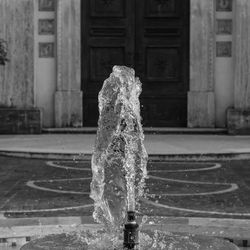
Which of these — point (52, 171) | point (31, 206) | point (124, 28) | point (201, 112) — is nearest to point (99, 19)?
point (124, 28)

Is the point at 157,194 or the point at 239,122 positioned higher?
the point at 239,122

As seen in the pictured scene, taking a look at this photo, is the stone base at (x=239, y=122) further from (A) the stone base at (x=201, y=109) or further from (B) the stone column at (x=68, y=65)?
(B) the stone column at (x=68, y=65)

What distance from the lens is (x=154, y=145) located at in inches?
457

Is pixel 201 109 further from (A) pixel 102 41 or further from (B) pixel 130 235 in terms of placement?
(B) pixel 130 235

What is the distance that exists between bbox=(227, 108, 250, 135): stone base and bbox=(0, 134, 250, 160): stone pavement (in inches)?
20.2

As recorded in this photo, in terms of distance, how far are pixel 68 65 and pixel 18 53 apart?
0.97 m

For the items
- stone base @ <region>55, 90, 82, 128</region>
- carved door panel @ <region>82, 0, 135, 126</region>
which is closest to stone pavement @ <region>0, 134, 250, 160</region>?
stone base @ <region>55, 90, 82, 128</region>

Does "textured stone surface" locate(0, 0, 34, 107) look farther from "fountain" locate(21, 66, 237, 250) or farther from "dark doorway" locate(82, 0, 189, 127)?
"fountain" locate(21, 66, 237, 250)

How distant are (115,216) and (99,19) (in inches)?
438

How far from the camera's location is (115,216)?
4258 mm

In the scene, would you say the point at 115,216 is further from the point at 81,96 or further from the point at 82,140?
the point at 81,96

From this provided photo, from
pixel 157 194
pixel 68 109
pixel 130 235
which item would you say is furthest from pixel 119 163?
pixel 68 109

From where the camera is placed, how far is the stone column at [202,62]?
14.8 metres

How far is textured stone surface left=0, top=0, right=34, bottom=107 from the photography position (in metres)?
14.5
